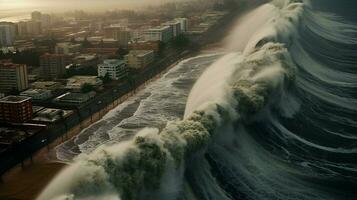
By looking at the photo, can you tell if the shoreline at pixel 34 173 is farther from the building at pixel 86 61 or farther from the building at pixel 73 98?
the building at pixel 86 61

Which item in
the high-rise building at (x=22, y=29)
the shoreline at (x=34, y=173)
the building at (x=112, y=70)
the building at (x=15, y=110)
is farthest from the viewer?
the high-rise building at (x=22, y=29)

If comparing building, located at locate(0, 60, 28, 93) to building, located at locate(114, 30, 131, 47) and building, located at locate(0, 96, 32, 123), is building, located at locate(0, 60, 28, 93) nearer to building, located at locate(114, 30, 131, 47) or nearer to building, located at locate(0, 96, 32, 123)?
building, located at locate(0, 96, 32, 123)

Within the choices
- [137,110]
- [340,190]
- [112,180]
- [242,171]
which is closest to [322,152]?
[340,190]

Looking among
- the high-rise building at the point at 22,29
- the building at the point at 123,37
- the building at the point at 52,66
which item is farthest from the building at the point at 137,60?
the high-rise building at the point at 22,29

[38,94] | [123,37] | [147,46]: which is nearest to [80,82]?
[38,94]

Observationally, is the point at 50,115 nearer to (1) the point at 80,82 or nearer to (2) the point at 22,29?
(1) the point at 80,82

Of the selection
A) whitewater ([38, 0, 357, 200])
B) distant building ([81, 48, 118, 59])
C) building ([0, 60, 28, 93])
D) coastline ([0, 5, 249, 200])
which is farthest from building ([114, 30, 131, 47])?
coastline ([0, 5, 249, 200])
